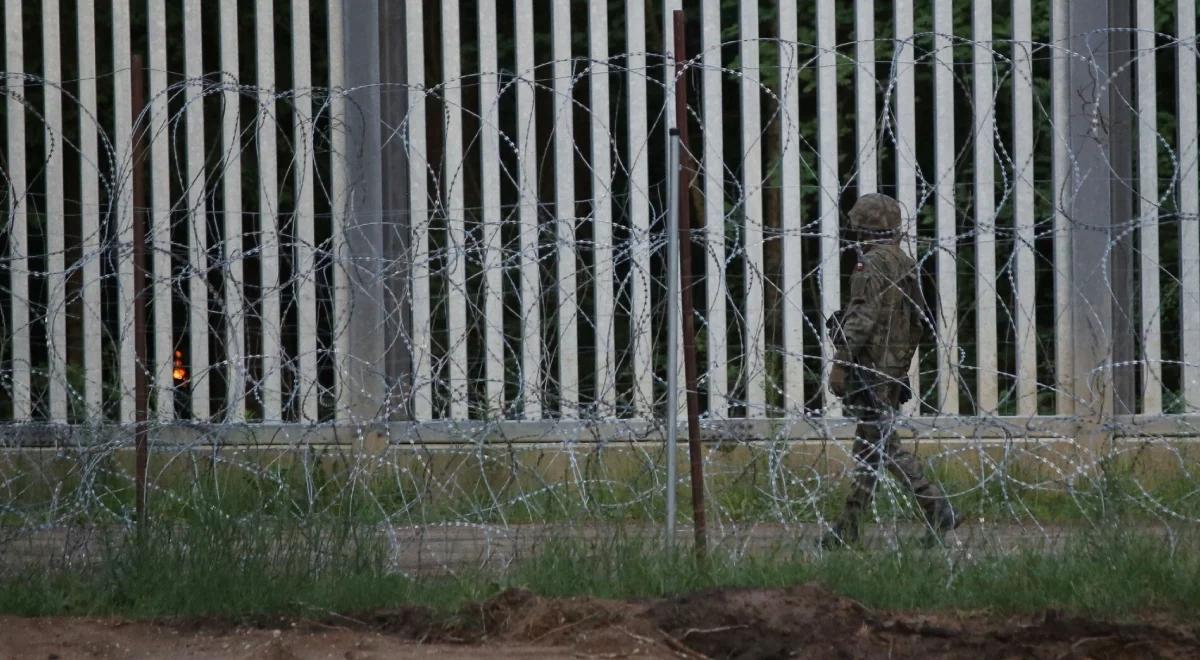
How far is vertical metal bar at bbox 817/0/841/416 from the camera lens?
25.4 ft

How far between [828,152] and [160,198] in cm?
352

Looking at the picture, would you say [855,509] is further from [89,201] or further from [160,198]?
[89,201]

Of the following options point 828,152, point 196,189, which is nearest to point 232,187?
point 196,189

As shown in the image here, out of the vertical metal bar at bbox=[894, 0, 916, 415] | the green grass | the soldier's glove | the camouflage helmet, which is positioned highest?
the vertical metal bar at bbox=[894, 0, 916, 415]

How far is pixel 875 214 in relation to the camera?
6605 mm

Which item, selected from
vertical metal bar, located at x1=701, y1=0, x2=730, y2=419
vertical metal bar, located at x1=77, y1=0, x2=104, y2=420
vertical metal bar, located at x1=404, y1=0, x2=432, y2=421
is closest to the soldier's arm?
vertical metal bar, located at x1=701, y1=0, x2=730, y2=419

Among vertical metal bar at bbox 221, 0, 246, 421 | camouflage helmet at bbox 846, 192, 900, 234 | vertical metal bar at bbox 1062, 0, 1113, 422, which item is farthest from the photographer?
vertical metal bar at bbox 221, 0, 246, 421

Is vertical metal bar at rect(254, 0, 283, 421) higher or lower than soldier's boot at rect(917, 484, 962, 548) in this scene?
higher

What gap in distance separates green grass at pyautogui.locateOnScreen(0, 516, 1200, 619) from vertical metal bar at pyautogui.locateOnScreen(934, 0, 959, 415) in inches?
77.2

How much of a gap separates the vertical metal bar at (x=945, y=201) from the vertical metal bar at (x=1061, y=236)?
19.9 inches

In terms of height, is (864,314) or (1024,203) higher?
(1024,203)

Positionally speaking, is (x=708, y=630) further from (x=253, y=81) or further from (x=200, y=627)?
(x=253, y=81)

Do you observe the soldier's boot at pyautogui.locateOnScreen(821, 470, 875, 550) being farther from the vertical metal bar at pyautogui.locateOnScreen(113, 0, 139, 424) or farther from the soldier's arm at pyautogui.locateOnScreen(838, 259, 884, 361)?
the vertical metal bar at pyautogui.locateOnScreen(113, 0, 139, 424)

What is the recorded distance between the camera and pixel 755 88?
25.6 feet
